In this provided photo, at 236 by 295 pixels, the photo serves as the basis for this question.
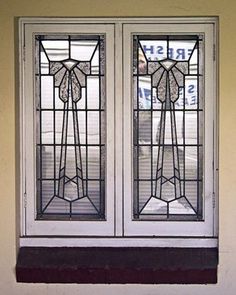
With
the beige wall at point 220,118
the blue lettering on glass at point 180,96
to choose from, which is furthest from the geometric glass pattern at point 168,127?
the beige wall at point 220,118

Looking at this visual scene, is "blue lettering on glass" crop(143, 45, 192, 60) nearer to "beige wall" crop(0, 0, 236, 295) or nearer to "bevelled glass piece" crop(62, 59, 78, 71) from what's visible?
"beige wall" crop(0, 0, 236, 295)

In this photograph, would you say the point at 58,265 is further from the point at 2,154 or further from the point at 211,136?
the point at 211,136

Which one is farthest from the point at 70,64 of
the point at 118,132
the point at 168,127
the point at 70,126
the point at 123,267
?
the point at 123,267

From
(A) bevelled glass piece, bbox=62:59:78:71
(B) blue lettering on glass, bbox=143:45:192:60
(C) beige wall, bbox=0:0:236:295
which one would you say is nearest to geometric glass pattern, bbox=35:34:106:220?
(A) bevelled glass piece, bbox=62:59:78:71

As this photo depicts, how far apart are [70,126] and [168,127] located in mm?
674

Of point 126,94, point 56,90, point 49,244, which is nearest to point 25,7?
point 56,90

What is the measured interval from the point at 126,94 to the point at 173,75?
345 mm

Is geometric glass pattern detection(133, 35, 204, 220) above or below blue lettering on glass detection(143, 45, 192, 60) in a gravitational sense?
below

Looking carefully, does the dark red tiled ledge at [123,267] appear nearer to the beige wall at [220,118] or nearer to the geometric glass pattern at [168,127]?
the beige wall at [220,118]

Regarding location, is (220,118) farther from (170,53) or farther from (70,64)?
(70,64)

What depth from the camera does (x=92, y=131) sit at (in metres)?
4.67

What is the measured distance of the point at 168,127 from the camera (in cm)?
464

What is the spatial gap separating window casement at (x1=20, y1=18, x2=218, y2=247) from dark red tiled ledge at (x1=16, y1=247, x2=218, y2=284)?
9cm

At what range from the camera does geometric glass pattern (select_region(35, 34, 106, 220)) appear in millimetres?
4637
